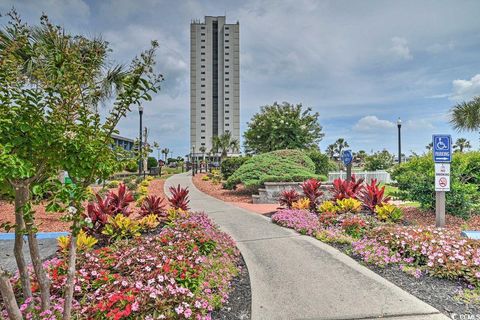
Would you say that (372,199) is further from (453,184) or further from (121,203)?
(121,203)

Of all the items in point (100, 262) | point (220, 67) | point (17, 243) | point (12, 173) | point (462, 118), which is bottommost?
point (100, 262)

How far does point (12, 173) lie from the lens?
163 cm

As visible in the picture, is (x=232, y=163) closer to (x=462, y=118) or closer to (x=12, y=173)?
(x=462, y=118)

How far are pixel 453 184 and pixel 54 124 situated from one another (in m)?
8.27

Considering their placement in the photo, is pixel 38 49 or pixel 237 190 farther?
pixel 237 190

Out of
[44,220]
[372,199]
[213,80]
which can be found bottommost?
[44,220]

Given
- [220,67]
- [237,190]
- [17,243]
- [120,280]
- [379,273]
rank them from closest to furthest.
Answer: [17,243]
[120,280]
[379,273]
[237,190]
[220,67]

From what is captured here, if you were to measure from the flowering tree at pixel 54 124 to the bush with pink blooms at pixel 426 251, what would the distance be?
3.96m

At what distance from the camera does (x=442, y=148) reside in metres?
6.41

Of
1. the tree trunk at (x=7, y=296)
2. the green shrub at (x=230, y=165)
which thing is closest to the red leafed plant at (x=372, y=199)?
the tree trunk at (x=7, y=296)

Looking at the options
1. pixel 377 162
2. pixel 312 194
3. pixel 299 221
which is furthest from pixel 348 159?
pixel 377 162

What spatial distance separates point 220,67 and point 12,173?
3592 inches

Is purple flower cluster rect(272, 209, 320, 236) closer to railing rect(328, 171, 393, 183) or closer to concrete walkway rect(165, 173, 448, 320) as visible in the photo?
concrete walkway rect(165, 173, 448, 320)

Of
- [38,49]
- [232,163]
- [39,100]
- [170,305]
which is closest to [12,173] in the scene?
[39,100]
